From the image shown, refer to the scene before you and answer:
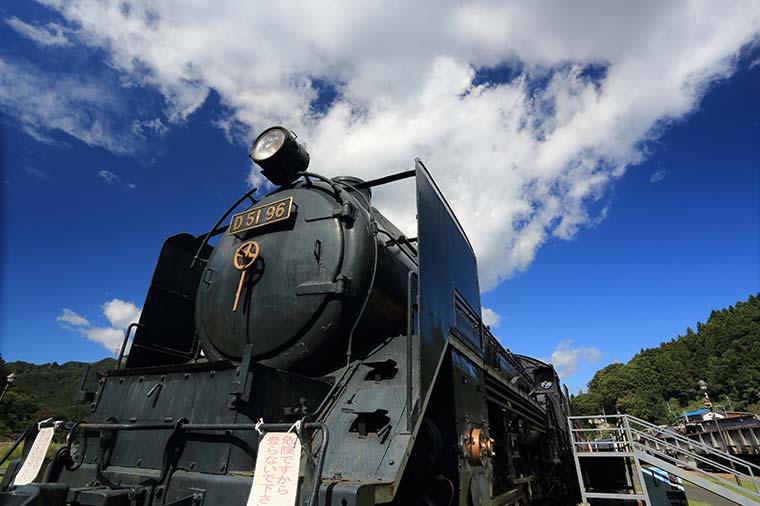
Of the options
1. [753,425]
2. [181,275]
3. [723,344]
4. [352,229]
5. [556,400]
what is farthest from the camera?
[723,344]

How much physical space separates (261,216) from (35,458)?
2396mm

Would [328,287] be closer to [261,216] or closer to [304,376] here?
[304,376]

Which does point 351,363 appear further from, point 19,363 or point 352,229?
point 19,363

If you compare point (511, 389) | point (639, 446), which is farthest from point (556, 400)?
point (511, 389)

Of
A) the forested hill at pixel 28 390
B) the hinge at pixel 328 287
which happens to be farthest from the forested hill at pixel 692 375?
the hinge at pixel 328 287

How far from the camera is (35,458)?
2518 mm

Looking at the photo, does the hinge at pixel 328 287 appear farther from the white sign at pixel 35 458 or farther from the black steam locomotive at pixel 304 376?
the white sign at pixel 35 458

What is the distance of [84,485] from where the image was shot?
104 inches

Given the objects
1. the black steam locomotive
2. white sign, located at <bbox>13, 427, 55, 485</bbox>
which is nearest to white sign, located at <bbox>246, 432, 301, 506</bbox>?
the black steam locomotive

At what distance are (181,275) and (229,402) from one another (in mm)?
2852

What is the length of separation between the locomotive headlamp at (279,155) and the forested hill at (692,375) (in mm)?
69824

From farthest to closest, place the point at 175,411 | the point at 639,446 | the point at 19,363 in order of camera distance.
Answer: the point at 19,363
the point at 639,446
the point at 175,411

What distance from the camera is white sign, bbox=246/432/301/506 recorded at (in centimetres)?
159

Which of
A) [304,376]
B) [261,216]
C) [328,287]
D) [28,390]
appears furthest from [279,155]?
[28,390]
